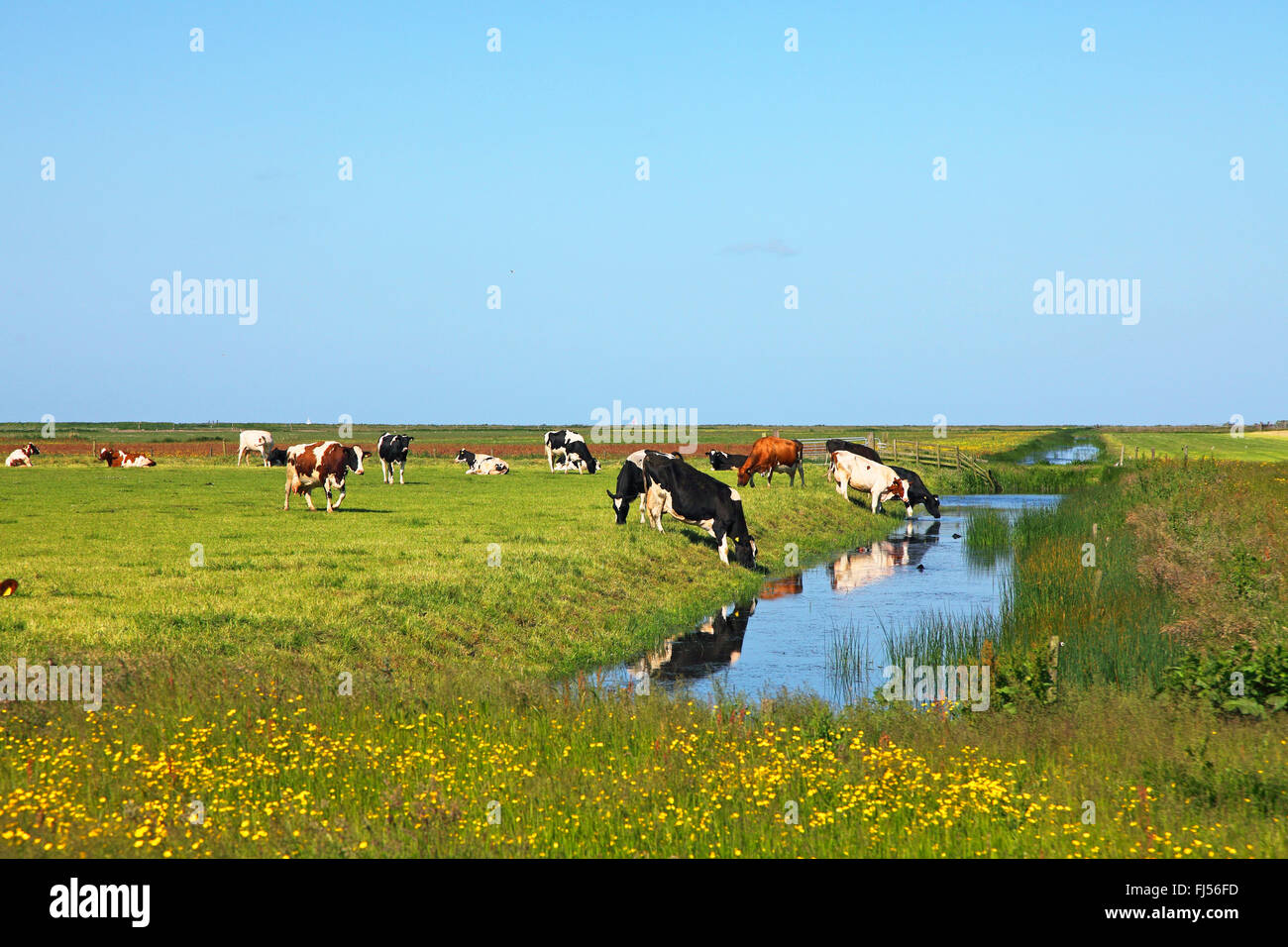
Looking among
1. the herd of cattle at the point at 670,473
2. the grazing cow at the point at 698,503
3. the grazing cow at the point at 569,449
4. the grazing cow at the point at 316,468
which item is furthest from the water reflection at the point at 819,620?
the grazing cow at the point at 569,449

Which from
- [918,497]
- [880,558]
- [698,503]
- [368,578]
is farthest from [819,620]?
[918,497]

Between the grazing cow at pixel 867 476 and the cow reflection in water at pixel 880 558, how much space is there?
4.13 meters

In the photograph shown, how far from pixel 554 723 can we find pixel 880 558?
21514 mm

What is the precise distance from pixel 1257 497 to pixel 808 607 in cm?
1666

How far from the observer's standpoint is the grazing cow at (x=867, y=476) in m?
42.9

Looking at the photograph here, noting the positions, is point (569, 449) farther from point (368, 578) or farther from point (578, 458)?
point (368, 578)

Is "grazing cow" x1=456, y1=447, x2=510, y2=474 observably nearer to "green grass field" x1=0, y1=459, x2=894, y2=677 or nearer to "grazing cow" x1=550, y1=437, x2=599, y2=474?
"grazing cow" x1=550, y1=437, x2=599, y2=474

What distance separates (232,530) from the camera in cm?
2469

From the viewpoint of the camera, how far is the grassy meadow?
24.4 ft

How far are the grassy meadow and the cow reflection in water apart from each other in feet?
13.7

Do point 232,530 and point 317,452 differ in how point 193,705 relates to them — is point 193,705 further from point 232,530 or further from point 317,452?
point 317,452

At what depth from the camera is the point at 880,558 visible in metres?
30.7

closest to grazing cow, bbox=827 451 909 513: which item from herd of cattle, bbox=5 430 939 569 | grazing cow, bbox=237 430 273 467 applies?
herd of cattle, bbox=5 430 939 569
